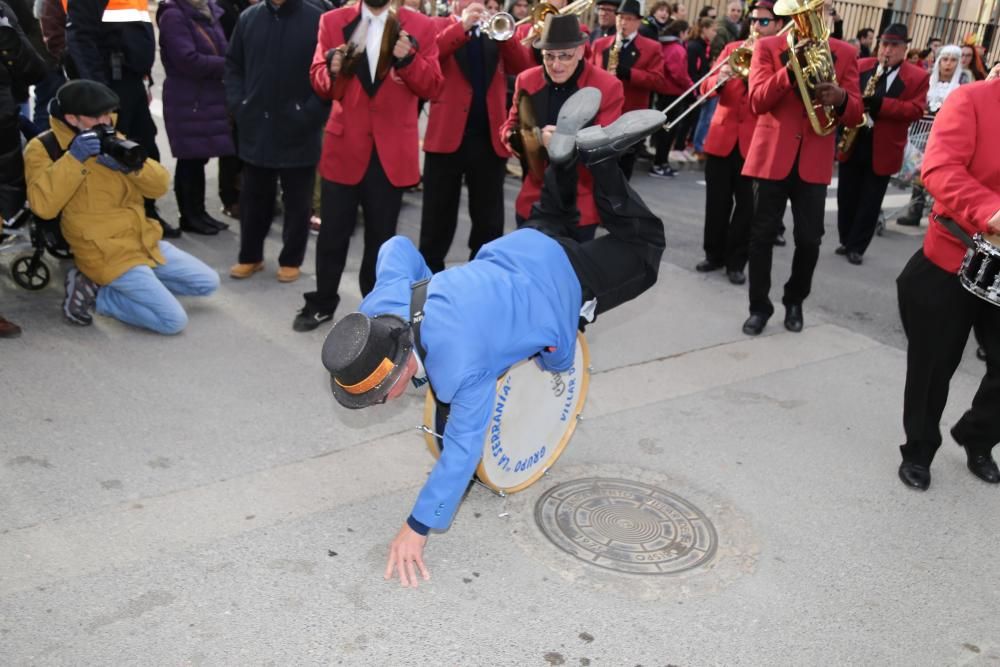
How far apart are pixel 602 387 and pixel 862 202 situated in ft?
13.6

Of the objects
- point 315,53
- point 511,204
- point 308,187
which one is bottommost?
point 511,204

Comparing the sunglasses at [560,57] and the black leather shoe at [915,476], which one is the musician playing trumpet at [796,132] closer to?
the sunglasses at [560,57]

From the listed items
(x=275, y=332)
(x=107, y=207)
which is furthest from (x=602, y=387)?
(x=107, y=207)

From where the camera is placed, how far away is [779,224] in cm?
614

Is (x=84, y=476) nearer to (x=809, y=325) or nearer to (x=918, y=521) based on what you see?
(x=918, y=521)

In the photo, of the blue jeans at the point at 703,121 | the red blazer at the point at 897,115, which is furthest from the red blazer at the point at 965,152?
the blue jeans at the point at 703,121

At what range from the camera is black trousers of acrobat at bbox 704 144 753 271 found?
7.06 meters

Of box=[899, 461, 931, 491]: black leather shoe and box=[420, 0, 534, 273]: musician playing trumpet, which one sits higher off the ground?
box=[420, 0, 534, 273]: musician playing trumpet

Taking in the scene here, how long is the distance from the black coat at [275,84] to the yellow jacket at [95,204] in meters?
0.67

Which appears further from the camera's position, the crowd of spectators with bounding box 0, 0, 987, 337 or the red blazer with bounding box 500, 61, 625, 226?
the crowd of spectators with bounding box 0, 0, 987, 337

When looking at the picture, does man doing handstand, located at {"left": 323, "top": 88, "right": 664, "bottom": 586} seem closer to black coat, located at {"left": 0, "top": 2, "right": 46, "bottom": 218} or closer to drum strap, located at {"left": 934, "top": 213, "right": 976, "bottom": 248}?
drum strap, located at {"left": 934, "top": 213, "right": 976, "bottom": 248}

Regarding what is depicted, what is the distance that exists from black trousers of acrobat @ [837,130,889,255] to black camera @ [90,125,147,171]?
19.0 feet

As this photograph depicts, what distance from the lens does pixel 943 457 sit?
4.77m

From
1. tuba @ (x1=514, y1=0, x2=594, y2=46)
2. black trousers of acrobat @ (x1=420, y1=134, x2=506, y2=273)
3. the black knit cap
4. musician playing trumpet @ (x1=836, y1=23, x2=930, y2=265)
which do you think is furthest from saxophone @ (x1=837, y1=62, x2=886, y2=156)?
the black knit cap
